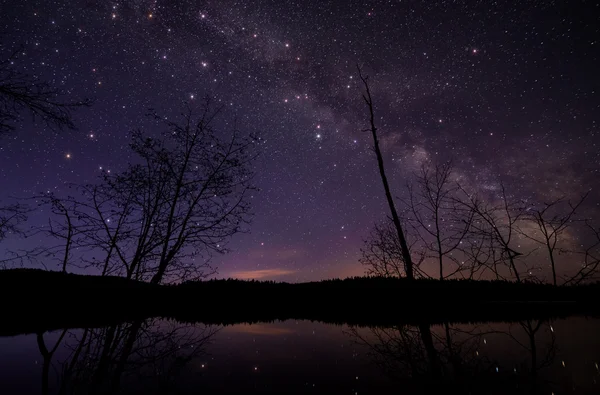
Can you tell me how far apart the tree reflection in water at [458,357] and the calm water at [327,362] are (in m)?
0.01

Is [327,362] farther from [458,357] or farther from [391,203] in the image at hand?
[391,203]

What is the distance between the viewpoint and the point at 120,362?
2830 mm

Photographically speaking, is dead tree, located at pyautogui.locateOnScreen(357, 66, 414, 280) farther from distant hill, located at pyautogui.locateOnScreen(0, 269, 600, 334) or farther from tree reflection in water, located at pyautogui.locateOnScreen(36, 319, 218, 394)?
tree reflection in water, located at pyautogui.locateOnScreen(36, 319, 218, 394)

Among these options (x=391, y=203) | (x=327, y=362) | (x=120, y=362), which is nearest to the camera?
(x=120, y=362)

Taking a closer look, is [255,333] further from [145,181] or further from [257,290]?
[257,290]

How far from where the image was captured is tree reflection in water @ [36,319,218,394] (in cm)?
251

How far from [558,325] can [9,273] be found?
17049mm

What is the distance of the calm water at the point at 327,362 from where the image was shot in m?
2.28

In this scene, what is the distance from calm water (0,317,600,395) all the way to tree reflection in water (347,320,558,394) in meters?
0.01

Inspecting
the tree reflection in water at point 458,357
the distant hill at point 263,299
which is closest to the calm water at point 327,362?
the tree reflection in water at point 458,357

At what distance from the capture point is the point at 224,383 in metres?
2.48

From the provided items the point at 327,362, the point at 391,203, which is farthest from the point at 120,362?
the point at 391,203

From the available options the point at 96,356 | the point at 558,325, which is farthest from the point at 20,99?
the point at 558,325

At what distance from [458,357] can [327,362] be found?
1557 millimetres
